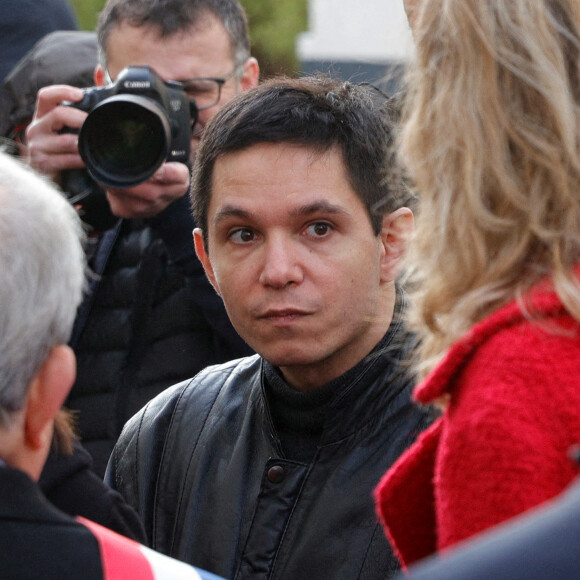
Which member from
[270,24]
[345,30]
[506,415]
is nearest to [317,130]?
[506,415]

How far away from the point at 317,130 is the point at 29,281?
37.3 inches

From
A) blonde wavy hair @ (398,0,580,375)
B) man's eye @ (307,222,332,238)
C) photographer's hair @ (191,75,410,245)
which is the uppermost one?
blonde wavy hair @ (398,0,580,375)

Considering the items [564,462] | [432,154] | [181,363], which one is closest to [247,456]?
[181,363]

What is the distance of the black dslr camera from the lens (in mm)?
2559

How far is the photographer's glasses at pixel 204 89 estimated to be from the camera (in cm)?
281

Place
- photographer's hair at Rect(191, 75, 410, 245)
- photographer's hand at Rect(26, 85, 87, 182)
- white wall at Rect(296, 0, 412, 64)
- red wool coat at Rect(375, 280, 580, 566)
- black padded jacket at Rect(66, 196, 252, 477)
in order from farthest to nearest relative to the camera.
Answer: white wall at Rect(296, 0, 412, 64), photographer's hand at Rect(26, 85, 87, 182), black padded jacket at Rect(66, 196, 252, 477), photographer's hair at Rect(191, 75, 410, 245), red wool coat at Rect(375, 280, 580, 566)

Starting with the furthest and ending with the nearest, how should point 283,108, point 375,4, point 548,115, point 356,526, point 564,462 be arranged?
point 375,4
point 283,108
point 356,526
point 548,115
point 564,462

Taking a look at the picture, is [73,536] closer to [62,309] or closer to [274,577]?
[62,309]

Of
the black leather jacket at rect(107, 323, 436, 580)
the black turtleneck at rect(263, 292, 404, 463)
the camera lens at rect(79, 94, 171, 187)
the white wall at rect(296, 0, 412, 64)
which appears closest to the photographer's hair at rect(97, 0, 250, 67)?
the camera lens at rect(79, 94, 171, 187)

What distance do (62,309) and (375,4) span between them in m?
13.9

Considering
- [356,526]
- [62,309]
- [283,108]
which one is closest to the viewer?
[62,309]

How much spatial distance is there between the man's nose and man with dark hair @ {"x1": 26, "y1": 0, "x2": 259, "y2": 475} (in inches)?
24.2

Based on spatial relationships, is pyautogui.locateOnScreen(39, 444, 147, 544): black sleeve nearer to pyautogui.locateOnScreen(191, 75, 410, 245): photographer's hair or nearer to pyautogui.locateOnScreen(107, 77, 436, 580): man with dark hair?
pyautogui.locateOnScreen(107, 77, 436, 580): man with dark hair

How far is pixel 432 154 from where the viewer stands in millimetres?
1173
